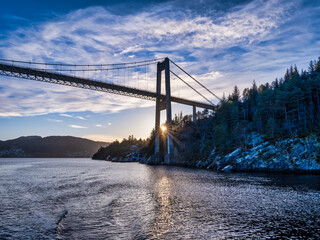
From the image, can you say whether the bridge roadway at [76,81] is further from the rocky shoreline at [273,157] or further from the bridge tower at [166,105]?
the rocky shoreline at [273,157]

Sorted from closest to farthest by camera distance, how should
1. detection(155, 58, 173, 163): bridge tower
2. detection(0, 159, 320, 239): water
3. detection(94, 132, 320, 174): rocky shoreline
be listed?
detection(0, 159, 320, 239): water < detection(94, 132, 320, 174): rocky shoreline < detection(155, 58, 173, 163): bridge tower

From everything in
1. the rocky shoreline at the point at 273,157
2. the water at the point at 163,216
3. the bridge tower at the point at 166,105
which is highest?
the bridge tower at the point at 166,105

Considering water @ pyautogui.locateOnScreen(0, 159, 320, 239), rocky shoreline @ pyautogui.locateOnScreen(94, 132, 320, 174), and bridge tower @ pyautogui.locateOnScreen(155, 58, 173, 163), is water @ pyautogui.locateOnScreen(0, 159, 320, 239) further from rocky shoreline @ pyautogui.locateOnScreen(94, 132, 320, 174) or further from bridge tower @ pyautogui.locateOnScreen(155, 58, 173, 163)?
bridge tower @ pyautogui.locateOnScreen(155, 58, 173, 163)

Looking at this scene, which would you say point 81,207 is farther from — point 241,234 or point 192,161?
point 192,161

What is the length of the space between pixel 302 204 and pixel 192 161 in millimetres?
51609

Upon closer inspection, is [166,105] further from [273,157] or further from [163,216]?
[163,216]

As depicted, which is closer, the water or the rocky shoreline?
the water

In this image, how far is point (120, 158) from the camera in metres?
126

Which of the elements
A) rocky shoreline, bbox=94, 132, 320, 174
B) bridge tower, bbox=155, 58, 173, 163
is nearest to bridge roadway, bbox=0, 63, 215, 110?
bridge tower, bbox=155, 58, 173, 163

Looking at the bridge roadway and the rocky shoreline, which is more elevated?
the bridge roadway

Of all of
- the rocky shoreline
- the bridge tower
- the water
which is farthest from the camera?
the bridge tower

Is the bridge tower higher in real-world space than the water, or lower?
higher

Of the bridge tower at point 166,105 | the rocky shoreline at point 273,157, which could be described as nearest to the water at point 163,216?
the rocky shoreline at point 273,157

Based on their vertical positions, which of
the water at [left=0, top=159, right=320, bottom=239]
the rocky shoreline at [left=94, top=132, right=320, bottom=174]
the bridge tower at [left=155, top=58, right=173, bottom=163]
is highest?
the bridge tower at [left=155, top=58, right=173, bottom=163]
